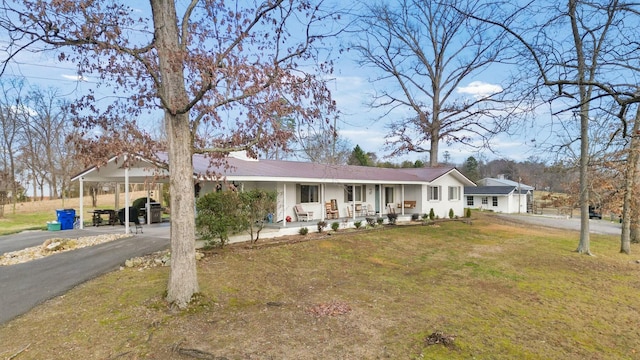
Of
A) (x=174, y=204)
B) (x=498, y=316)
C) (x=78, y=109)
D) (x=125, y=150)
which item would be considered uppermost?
(x=78, y=109)

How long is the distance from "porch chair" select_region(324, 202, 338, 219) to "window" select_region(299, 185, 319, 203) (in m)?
0.82

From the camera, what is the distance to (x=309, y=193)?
57.8ft

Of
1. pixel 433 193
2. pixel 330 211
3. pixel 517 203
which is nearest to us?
pixel 330 211

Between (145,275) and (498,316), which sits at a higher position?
(145,275)

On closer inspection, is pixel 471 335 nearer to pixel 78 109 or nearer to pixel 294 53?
pixel 294 53

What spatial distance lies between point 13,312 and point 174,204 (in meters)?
3.36

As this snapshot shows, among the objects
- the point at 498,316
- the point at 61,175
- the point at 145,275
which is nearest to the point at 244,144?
the point at 145,275

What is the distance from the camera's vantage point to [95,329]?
5.37 metres

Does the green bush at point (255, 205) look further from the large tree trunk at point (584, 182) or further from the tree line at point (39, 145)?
the tree line at point (39, 145)

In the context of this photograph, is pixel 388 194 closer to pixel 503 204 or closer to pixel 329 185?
pixel 329 185

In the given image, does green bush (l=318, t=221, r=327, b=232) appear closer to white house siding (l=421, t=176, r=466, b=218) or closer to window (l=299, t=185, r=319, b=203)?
window (l=299, t=185, r=319, b=203)

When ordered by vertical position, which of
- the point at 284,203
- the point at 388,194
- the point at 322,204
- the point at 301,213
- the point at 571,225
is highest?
the point at 388,194

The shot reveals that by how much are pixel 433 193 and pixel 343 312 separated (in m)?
18.8

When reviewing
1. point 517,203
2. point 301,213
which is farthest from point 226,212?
point 517,203
